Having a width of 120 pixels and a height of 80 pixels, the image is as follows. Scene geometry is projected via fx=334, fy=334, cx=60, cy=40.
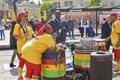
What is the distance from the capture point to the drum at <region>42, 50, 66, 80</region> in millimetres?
6570

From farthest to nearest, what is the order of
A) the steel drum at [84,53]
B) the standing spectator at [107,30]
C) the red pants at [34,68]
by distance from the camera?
the standing spectator at [107,30]
the steel drum at [84,53]
the red pants at [34,68]

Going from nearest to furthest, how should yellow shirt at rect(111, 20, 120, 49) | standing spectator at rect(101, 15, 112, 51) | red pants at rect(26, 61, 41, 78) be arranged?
red pants at rect(26, 61, 41, 78), yellow shirt at rect(111, 20, 120, 49), standing spectator at rect(101, 15, 112, 51)

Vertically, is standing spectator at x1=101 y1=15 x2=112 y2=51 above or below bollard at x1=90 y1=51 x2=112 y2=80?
above

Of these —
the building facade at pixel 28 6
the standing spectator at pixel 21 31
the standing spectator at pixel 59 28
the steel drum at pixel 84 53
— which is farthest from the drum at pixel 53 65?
the building facade at pixel 28 6

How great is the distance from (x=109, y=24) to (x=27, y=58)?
3923 mm

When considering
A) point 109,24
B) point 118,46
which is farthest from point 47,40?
point 109,24

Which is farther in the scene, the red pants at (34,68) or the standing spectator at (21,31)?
the standing spectator at (21,31)

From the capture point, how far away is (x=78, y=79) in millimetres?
7496

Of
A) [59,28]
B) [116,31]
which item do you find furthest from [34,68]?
[59,28]

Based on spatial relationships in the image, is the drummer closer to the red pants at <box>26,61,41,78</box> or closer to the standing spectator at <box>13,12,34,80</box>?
the red pants at <box>26,61,41,78</box>

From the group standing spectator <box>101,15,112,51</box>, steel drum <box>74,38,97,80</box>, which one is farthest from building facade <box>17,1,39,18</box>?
steel drum <box>74,38,97,80</box>

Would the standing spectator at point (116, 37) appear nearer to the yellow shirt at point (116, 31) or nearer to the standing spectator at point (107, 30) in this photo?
the yellow shirt at point (116, 31)

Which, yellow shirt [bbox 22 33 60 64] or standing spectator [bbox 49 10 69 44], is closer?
yellow shirt [bbox 22 33 60 64]

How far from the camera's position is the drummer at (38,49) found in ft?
21.5
